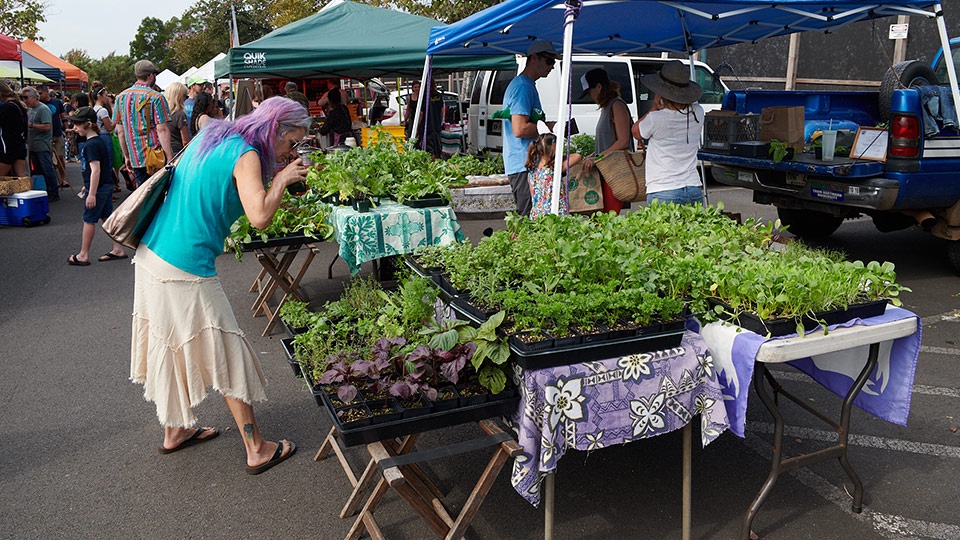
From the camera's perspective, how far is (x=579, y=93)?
10812 mm

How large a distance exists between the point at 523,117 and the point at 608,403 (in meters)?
3.70

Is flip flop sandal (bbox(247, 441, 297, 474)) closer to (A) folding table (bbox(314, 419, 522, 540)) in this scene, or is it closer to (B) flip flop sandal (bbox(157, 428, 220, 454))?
(B) flip flop sandal (bbox(157, 428, 220, 454))

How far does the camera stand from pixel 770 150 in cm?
682

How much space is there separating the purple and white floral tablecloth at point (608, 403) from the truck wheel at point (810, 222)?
228 inches

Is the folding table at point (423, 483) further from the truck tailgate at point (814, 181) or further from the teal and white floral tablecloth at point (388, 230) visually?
the truck tailgate at point (814, 181)

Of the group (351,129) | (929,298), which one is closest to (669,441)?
(929,298)

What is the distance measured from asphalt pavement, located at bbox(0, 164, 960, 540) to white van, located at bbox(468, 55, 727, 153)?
21.9 ft

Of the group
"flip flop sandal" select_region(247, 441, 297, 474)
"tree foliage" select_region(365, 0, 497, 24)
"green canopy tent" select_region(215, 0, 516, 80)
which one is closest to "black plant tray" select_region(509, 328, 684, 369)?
"flip flop sandal" select_region(247, 441, 297, 474)

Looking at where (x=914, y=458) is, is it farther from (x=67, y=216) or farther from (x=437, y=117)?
(x=67, y=216)

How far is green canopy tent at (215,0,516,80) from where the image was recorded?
8.43 meters

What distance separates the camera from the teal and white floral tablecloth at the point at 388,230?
16.2 ft

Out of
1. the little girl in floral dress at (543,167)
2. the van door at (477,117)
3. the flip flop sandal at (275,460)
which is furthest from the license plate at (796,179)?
the van door at (477,117)

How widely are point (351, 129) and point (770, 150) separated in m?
7.51

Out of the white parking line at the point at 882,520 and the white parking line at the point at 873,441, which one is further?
the white parking line at the point at 873,441
